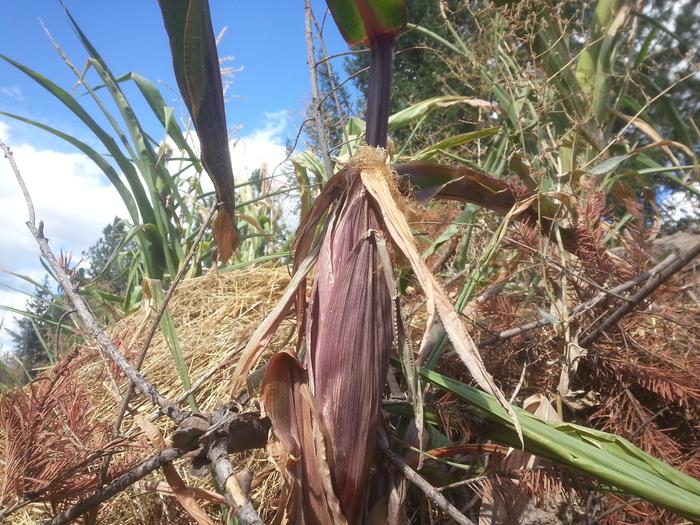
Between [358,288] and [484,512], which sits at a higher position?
[358,288]

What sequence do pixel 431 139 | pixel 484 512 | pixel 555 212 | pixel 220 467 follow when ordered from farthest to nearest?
pixel 431 139 < pixel 555 212 < pixel 484 512 < pixel 220 467

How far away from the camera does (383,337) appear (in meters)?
0.45

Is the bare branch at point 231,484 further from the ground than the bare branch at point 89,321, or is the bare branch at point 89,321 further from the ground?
the bare branch at point 89,321

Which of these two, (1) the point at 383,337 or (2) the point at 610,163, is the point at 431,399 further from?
(2) the point at 610,163

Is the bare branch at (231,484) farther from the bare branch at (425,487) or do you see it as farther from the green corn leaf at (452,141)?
the green corn leaf at (452,141)

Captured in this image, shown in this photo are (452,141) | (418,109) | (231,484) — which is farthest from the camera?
(418,109)

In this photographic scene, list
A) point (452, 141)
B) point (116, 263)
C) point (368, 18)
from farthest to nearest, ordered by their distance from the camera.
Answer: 1. point (116, 263)
2. point (452, 141)
3. point (368, 18)

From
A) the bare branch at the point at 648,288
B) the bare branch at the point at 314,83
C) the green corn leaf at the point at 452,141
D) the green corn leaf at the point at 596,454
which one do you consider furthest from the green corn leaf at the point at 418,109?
the green corn leaf at the point at 596,454

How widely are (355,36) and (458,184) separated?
19 centimetres

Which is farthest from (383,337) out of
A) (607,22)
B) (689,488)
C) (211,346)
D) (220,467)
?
(607,22)

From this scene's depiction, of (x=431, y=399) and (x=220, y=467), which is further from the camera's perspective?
(x=431, y=399)

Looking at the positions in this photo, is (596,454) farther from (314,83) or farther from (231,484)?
(314,83)

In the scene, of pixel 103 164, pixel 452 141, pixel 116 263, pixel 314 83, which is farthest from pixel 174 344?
pixel 116 263

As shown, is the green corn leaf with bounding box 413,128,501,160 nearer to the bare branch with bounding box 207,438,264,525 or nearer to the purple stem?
the purple stem
